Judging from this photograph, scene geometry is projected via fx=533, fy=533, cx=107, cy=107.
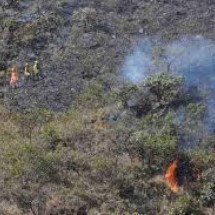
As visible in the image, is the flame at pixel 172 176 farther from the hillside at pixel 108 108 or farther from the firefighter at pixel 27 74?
the firefighter at pixel 27 74

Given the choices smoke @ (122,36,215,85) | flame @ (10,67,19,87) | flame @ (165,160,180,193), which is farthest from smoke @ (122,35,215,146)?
flame @ (10,67,19,87)

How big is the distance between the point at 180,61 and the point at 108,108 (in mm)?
3148

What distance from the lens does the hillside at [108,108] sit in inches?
493

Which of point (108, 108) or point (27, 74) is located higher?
point (108, 108)

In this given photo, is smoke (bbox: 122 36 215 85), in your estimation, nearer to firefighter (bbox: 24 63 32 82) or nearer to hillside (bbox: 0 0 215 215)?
hillside (bbox: 0 0 215 215)

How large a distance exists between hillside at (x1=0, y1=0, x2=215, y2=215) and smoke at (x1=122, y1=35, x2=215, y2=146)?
0.12 ft

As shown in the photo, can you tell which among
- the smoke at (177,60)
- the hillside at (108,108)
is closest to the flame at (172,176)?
the hillside at (108,108)

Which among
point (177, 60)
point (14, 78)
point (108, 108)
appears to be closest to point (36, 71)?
point (14, 78)

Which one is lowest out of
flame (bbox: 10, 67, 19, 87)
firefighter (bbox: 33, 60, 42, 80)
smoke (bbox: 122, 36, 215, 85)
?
flame (bbox: 10, 67, 19, 87)

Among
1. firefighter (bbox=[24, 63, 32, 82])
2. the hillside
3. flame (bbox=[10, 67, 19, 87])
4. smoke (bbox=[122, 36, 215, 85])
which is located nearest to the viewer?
the hillside

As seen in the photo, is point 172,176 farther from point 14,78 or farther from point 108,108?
point 14,78

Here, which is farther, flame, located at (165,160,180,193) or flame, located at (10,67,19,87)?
flame, located at (10,67,19,87)

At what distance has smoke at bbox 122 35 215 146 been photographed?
15.8 metres

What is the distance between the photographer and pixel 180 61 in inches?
665
